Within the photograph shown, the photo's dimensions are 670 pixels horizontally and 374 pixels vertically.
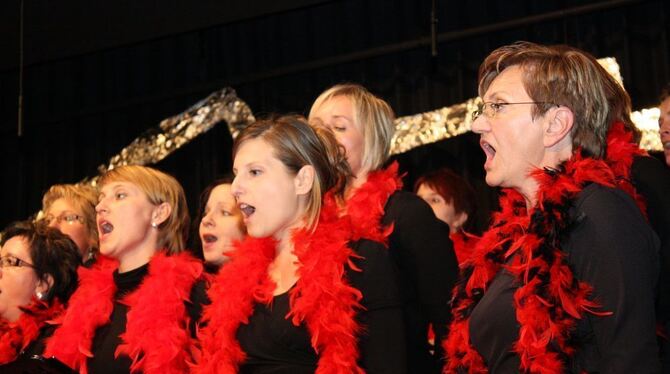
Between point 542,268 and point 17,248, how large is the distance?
6.90 feet

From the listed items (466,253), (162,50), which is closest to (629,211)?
(466,253)

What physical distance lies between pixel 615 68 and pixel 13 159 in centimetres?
361

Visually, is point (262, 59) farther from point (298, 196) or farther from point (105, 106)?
point (298, 196)

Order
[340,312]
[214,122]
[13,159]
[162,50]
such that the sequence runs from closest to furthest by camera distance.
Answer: [340,312], [214,122], [162,50], [13,159]

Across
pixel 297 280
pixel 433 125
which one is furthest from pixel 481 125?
pixel 433 125

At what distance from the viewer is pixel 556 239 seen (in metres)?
1.67

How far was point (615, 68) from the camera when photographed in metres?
3.59

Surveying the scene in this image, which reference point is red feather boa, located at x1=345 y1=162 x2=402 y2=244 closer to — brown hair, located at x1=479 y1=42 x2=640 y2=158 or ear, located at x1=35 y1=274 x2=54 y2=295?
brown hair, located at x1=479 y1=42 x2=640 y2=158

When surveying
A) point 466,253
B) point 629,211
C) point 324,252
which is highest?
point 629,211

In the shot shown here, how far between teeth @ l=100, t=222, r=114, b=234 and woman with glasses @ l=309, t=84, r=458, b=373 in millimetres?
732

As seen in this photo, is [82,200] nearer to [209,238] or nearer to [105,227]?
[209,238]

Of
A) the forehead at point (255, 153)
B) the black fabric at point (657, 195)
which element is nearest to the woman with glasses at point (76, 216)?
the forehead at point (255, 153)

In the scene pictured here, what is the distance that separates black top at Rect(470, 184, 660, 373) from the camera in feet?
5.07

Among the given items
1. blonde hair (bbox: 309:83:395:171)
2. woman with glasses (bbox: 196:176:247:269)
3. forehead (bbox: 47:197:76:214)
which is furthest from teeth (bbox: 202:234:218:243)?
blonde hair (bbox: 309:83:395:171)
